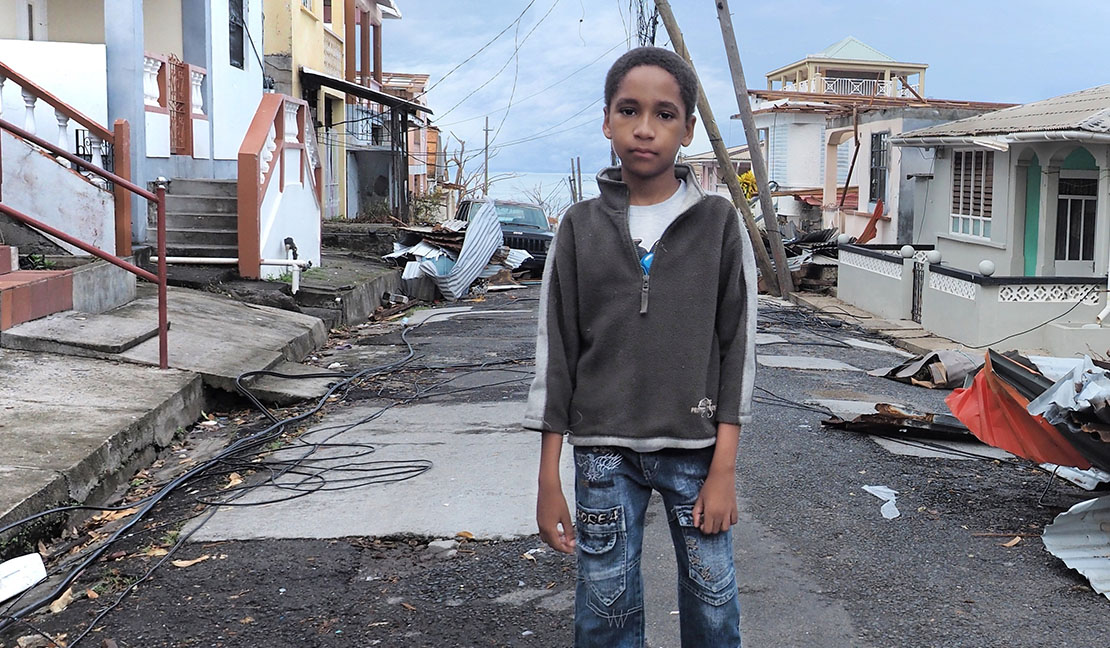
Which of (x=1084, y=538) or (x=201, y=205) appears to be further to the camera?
(x=201, y=205)

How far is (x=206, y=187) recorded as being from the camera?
1382 centimetres

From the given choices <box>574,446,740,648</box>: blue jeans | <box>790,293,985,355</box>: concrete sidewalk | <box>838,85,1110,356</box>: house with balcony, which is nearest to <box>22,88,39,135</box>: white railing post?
<box>574,446,740,648</box>: blue jeans

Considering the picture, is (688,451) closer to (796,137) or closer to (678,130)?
(678,130)

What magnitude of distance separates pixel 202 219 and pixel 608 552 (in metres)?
11.4

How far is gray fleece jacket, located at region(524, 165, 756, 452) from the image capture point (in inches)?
105

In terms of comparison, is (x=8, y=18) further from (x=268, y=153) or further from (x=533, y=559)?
(x=533, y=559)

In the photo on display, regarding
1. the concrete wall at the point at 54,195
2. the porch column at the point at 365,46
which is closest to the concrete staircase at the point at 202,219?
the concrete wall at the point at 54,195

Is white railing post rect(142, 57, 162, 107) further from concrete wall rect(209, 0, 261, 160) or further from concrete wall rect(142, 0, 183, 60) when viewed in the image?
concrete wall rect(142, 0, 183, 60)

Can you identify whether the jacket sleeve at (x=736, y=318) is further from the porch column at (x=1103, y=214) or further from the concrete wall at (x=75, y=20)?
the porch column at (x=1103, y=214)

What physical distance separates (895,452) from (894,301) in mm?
11033

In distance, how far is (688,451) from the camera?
8.84 ft

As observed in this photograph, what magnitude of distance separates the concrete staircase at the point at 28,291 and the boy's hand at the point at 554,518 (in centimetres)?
588

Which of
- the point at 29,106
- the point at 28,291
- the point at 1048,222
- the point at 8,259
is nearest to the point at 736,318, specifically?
the point at 28,291

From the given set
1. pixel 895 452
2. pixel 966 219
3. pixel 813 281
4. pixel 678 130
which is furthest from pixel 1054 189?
pixel 678 130
